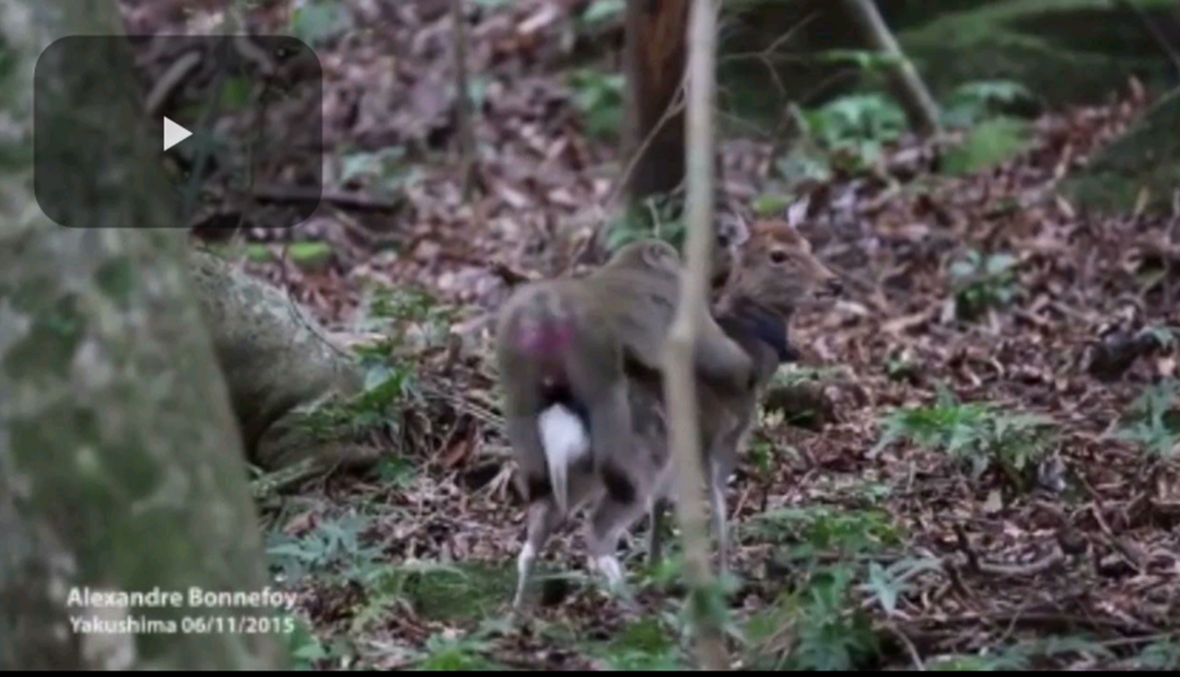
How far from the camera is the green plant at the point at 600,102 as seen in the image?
17.7 m

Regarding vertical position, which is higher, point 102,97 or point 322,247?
point 102,97

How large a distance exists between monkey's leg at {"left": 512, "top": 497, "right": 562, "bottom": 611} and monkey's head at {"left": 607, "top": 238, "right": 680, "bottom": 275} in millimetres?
1001

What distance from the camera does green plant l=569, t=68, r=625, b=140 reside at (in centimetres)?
1770

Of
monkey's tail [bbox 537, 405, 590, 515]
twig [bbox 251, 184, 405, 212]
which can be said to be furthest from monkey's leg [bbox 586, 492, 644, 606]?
twig [bbox 251, 184, 405, 212]

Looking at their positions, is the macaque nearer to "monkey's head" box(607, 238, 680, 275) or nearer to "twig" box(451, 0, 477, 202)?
"monkey's head" box(607, 238, 680, 275)

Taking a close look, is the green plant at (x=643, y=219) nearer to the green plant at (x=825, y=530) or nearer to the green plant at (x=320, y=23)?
the green plant at (x=825, y=530)

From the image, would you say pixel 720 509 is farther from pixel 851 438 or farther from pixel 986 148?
pixel 986 148

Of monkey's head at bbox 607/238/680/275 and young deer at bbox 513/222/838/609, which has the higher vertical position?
monkey's head at bbox 607/238/680/275

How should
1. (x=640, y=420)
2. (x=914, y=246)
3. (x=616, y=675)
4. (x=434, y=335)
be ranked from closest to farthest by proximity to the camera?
(x=616, y=675), (x=640, y=420), (x=434, y=335), (x=914, y=246)

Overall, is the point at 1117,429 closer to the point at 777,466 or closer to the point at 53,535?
the point at 777,466

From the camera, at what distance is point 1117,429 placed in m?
10.3

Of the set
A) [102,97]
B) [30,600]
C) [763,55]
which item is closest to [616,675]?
[30,600]

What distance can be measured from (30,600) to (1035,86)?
13.4 meters

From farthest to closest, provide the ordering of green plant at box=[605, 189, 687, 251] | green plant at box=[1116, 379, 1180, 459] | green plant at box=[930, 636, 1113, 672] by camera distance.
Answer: green plant at box=[605, 189, 687, 251] → green plant at box=[1116, 379, 1180, 459] → green plant at box=[930, 636, 1113, 672]
